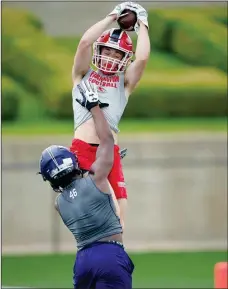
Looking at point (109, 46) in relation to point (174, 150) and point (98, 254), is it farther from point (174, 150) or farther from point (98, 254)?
point (174, 150)

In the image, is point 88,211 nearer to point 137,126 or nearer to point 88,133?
point 88,133

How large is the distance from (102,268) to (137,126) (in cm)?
907

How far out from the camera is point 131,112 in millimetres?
17188

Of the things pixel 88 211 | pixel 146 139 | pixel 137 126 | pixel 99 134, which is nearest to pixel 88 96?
pixel 99 134

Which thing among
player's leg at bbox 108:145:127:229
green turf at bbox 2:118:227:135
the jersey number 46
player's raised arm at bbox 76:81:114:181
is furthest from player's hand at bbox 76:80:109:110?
green turf at bbox 2:118:227:135

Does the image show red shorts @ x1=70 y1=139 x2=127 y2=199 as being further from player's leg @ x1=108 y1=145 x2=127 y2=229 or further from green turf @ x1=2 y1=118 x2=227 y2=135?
green turf @ x1=2 y1=118 x2=227 y2=135

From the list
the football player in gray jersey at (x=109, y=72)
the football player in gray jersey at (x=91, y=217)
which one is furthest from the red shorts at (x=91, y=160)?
the football player in gray jersey at (x=91, y=217)

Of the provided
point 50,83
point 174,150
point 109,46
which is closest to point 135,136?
point 174,150

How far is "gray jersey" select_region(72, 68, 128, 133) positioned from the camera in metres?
8.88

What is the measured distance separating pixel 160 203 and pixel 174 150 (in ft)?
2.48

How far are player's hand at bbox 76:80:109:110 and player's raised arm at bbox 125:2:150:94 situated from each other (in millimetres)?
556

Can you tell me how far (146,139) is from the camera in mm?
16141

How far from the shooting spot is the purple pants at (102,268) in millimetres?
7898

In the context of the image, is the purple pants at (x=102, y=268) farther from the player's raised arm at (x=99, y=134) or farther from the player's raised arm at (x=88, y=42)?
the player's raised arm at (x=88, y=42)
